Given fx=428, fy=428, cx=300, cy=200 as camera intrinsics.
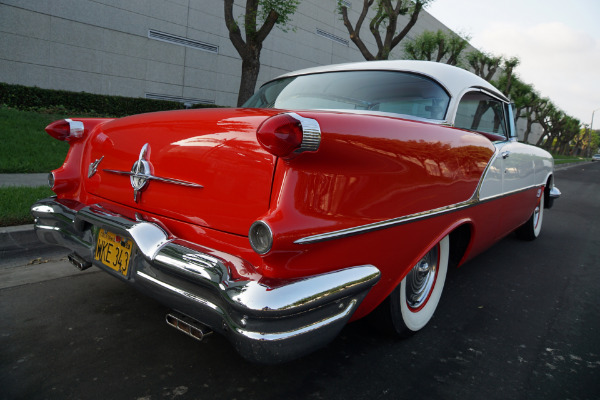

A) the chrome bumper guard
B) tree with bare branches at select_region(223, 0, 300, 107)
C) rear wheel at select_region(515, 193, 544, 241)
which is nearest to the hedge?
tree with bare branches at select_region(223, 0, 300, 107)

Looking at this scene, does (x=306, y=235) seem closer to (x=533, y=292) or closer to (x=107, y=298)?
(x=107, y=298)

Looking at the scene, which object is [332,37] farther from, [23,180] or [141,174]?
[141,174]

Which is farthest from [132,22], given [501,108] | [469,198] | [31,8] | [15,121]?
[469,198]

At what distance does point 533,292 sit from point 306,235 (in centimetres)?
268

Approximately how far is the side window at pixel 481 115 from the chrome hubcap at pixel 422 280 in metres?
0.84

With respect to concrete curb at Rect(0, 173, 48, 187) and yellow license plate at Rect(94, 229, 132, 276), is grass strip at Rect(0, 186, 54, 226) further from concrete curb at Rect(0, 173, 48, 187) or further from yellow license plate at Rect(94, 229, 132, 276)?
yellow license plate at Rect(94, 229, 132, 276)

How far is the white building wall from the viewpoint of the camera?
39.2ft

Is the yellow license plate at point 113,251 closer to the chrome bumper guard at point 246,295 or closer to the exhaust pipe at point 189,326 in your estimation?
the chrome bumper guard at point 246,295

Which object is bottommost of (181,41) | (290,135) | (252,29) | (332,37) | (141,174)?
(141,174)

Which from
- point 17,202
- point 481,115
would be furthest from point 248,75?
point 481,115

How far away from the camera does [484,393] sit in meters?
1.98

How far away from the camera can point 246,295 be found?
1461 mm

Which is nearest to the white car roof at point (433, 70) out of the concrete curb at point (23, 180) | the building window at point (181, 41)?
the concrete curb at point (23, 180)

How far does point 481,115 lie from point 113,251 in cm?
271
